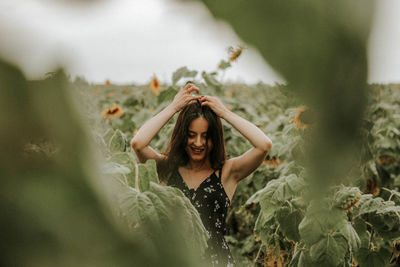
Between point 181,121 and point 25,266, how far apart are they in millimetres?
2382

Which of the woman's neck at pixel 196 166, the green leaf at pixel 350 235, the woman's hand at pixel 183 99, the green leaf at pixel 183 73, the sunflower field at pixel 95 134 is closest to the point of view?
the sunflower field at pixel 95 134

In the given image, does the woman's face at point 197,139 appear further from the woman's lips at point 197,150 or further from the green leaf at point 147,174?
the green leaf at point 147,174

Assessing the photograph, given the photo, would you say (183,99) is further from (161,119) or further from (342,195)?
(342,195)

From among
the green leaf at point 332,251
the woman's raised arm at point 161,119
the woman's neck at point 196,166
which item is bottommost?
the green leaf at point 332,251

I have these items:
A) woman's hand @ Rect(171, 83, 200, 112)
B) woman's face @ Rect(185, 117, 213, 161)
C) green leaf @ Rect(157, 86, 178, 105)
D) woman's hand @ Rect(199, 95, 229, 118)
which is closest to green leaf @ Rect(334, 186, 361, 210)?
woman's hand @ Rect(171, 83, 200, 112)

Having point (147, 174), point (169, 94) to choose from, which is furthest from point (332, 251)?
point (169, 94)

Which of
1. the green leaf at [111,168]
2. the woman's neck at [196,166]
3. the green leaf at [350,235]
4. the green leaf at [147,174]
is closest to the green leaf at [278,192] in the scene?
the green leaf at [350,235]

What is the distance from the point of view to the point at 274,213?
2.32 metres

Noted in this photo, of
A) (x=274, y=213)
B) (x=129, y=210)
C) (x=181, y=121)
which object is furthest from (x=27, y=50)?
(x=181, y=121)

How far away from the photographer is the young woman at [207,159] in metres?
2.57

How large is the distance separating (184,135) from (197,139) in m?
0.08

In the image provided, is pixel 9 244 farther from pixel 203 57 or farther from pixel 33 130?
pixel 203 57

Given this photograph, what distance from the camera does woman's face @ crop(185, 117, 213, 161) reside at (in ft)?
8.66

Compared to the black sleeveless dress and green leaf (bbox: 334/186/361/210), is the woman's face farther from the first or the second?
green leaf (bbox: 334/186/361/210)
